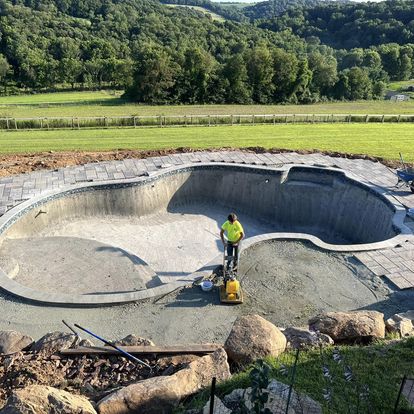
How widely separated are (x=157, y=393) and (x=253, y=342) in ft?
7.03

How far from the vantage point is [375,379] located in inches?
247

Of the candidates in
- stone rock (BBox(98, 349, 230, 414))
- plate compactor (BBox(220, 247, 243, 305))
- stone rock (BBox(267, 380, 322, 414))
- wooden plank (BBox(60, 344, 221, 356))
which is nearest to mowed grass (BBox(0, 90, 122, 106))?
plate compactor (BBox(220, 247, 243, 305))

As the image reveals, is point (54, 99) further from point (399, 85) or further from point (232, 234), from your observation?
point (399, 85)

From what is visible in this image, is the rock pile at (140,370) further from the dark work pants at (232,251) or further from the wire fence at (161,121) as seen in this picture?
the wire fence at (161,121)

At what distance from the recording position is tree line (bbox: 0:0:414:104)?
151 ft

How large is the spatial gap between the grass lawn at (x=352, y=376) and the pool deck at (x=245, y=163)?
14.1ft

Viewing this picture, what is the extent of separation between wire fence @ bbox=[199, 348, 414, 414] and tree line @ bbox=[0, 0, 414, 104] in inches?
1606

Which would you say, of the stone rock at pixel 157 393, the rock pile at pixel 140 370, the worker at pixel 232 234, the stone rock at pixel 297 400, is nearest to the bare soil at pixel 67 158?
the worker at pixel 232 234


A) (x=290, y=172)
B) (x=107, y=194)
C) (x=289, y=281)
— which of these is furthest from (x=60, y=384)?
(x=290, y=172)

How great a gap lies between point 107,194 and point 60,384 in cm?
1050

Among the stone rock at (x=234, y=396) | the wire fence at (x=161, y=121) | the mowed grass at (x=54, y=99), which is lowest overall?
the stone rock at (x=234, y=396)

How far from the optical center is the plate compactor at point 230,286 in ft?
32.7

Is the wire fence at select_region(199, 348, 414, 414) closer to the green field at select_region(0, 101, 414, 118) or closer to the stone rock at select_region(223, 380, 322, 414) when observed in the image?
the stone rock at select_region(223, 380, 322, 414)

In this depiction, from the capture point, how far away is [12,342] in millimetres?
7828
